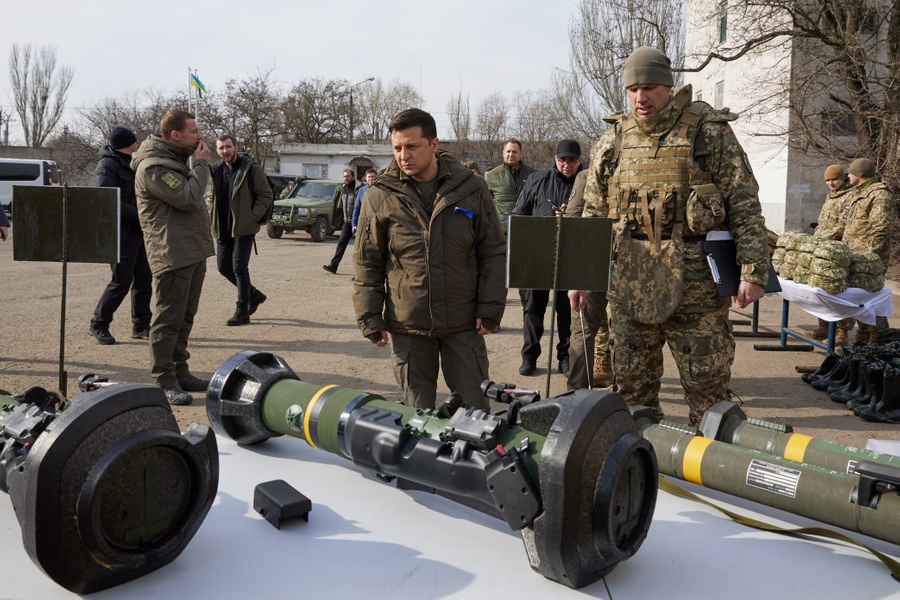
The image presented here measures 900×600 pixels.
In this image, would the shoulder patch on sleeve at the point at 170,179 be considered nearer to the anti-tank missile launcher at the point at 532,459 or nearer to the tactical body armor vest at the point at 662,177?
the tactical body armor vest at the point at 662,177

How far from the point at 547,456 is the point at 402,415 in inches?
25.3

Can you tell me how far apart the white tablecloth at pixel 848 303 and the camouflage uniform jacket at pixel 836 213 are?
174 cm

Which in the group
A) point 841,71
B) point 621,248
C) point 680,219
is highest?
point 841,71

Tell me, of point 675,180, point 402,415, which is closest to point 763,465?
point 402,415

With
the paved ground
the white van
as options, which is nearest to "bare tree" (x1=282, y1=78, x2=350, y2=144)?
the white van

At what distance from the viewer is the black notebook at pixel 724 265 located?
3.76 metres

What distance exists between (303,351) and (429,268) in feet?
14.1

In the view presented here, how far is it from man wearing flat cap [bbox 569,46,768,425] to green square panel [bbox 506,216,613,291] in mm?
629

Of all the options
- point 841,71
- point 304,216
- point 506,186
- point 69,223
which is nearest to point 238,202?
point 506,186

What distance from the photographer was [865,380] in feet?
18.6

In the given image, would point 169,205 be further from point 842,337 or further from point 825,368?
point 842,337

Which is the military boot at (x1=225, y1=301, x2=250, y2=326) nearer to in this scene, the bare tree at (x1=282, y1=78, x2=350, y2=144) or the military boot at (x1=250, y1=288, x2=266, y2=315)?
the military boot at (x1=250, y1=288, x2=266, y2=315)

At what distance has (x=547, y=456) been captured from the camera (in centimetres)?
163

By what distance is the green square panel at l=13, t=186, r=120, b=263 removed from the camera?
11.3 ft
